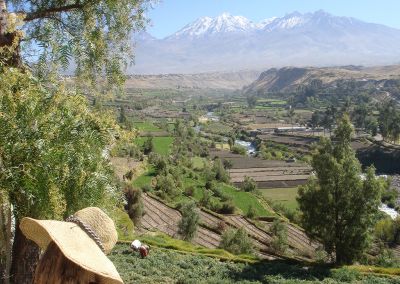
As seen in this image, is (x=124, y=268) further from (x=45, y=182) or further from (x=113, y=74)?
(x=45, y=182)

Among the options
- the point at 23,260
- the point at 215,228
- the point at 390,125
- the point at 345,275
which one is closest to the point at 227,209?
the point at 215,228

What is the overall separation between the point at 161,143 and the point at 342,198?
7759cm

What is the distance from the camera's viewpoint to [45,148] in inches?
207

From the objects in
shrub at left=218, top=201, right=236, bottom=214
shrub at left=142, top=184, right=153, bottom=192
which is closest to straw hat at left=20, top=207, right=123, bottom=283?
shrub at left=218, top=201, right=236, bottom=214

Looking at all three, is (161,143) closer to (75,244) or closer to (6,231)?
(6,231)

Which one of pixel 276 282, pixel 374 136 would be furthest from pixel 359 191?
pixel 374 136

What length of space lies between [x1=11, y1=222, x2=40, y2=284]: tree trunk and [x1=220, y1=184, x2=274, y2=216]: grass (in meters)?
51.3

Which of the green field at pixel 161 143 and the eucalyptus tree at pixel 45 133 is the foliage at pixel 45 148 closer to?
the eucalyptus tree at pixel 45 133

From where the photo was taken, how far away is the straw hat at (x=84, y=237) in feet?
10.1

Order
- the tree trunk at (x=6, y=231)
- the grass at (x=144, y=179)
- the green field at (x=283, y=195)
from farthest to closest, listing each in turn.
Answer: the green field at (x=283, y=195) → the grass at (x=144, y=179) → the tree trunk at (x=6, y=231)

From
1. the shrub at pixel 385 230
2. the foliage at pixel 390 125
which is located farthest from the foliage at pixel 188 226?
the foliage at pixel 390 125

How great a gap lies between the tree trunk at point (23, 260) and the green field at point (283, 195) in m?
59.2

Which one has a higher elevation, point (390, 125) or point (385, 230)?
point (390, 125)

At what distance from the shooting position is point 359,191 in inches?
915
